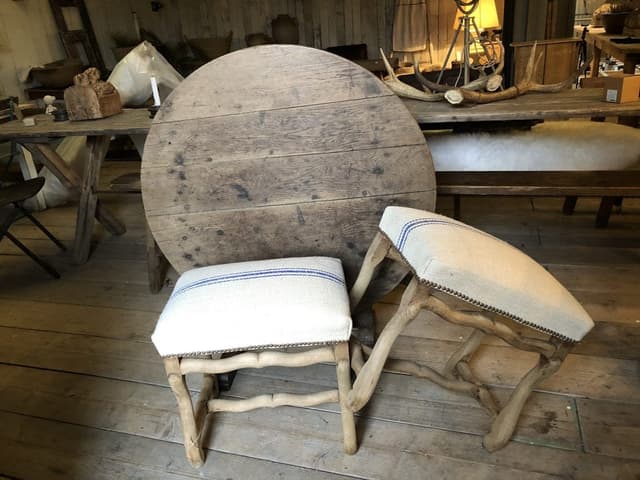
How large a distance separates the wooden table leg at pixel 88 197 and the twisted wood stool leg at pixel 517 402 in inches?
85.5

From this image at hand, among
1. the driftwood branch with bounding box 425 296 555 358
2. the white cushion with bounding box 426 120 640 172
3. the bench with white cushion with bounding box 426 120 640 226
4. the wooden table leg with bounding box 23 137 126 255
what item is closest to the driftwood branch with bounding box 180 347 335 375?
the driftwood branch with bounding box 425 296 555 358

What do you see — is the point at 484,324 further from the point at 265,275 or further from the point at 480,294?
the point at 265,275

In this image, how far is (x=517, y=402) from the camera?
140cm

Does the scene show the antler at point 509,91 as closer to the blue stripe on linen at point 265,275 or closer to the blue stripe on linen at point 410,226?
the blue stripe on linen at point 410,226

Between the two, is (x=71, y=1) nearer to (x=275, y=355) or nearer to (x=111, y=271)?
(x=111, y=271)

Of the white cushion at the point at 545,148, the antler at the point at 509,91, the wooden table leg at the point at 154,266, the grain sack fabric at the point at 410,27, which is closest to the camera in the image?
the antler at the point at 509,91

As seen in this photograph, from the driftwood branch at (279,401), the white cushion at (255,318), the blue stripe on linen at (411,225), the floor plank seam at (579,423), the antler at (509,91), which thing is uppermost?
the antler at (509,91)

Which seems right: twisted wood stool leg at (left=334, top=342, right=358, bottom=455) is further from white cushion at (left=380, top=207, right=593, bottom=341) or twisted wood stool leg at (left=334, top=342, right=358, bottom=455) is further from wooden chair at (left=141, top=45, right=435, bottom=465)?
white cushion at (left=380, top=207, right=593, bottom=341)

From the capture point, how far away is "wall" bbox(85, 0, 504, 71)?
552cm

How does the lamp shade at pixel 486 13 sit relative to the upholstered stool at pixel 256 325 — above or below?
above

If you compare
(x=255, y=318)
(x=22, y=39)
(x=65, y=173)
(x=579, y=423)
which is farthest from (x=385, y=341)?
(x=22, y=39)

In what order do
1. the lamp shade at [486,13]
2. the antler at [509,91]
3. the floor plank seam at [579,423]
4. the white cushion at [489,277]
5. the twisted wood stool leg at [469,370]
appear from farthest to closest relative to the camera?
the lamp shade at [486,13], the antler at [509,91], the twisted wood stool leg at [469,370], the floor plank seam at [579,423], the white cushion at [489,277]

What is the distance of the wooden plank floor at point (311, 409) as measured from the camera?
4.75 ft

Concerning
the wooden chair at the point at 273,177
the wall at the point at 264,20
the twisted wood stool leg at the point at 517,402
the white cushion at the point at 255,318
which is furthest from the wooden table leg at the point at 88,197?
the wall at the point at 264,20
